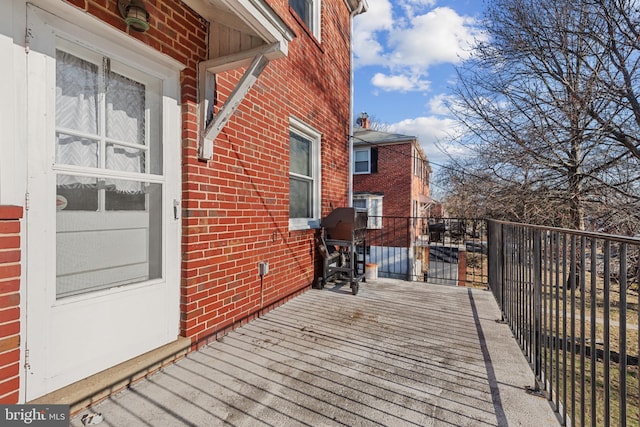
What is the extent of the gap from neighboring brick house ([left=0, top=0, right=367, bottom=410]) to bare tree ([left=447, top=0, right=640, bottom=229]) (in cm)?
636

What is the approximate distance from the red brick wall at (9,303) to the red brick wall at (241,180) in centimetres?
102

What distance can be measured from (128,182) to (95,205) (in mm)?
265

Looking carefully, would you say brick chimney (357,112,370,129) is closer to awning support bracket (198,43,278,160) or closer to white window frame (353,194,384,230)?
white window frame (353,194,384,230)

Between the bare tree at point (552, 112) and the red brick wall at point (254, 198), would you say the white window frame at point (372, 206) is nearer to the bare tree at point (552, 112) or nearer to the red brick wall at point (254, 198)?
the bare tree at point (552, 112)

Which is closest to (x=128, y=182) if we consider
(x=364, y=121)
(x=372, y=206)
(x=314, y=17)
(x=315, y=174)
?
(x=315, y=174)

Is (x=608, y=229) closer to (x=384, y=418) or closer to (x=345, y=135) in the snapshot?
(x=345, y=135)

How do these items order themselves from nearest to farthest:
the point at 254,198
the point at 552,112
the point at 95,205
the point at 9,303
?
the point at 9,303, the point at 95,205, the point at 254,198, the point at 552,112

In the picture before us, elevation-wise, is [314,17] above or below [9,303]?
above

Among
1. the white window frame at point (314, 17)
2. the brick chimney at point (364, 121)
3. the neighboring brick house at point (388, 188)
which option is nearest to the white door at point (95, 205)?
the white window frame at point (314, 17)

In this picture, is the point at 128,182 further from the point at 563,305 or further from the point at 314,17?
the point at 314,17

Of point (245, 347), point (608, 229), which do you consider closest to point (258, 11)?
point (245, 347)

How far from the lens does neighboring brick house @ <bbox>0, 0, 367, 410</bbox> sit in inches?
64.7

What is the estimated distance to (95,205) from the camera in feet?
6.65

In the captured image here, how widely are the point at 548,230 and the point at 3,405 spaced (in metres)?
3.09
